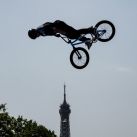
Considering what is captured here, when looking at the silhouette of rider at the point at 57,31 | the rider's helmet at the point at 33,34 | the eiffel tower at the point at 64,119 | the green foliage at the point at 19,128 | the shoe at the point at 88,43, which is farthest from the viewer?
the eiffel tower at the point at 64,119

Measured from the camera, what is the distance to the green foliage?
173ft

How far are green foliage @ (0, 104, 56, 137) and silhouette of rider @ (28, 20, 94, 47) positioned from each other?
122 feet

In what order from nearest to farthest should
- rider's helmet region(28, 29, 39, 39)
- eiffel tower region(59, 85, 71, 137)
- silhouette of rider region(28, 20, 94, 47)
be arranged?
silhouette of rider region(28, 20, 94, 47) < rider's helmet region(28, 29, 39, 39) < eiffel tower region(59, 85, 71, 137)

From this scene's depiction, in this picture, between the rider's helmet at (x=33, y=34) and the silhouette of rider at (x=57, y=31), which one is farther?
the rider's helmet at (x=33, y=34)

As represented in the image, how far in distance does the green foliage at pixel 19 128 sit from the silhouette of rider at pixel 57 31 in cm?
3707

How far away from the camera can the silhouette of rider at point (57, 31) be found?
53.7 ft

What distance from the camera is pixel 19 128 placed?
55312 mm

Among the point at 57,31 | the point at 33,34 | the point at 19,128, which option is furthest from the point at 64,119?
the point at 57,31

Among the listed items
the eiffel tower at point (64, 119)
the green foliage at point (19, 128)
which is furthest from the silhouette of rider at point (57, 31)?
the eiffel tower at point (64, 119)

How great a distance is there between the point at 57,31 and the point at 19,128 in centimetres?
4065

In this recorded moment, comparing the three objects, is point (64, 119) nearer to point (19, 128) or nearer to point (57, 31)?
point (19, 128)

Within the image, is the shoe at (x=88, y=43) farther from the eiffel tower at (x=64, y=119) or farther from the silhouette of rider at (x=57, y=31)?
the eiffel tower at (x=64, y=119)

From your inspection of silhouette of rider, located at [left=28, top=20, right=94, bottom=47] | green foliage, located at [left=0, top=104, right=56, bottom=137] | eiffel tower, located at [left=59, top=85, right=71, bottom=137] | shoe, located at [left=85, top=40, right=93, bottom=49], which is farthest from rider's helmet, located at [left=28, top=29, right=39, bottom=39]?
eiffel tower, located at [left=59, top=85, right=71, bottom=137]

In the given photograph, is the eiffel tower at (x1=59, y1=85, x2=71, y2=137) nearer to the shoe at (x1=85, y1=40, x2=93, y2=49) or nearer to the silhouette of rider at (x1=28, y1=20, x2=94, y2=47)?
the shoe at (x1=85, y1=40, x2=93, y2=49)
